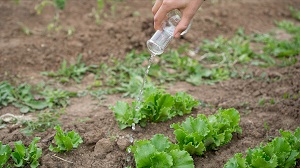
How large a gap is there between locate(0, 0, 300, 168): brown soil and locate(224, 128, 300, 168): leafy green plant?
0.30 metres

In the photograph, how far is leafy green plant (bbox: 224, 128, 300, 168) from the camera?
2.74 metres

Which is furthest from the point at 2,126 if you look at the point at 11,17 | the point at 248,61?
the point at 248,61

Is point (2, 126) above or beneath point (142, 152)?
beneath

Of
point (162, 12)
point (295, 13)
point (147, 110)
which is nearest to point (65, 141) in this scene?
point (147, 110)

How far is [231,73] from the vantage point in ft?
15.9

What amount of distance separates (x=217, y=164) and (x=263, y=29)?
12.4 ft

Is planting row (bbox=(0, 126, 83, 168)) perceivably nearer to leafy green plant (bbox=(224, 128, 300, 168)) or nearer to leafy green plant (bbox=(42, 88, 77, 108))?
leafy green plant (bbox=(42, 88, 77, 108))

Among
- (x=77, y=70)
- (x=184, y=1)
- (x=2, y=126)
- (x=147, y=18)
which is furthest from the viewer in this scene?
(x=147, y=18)

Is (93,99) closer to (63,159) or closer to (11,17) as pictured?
(63,159)

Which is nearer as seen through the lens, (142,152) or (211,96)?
(142,152)

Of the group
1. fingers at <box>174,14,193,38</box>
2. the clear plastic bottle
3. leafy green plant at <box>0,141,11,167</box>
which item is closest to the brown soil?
leafy green plant at <box>0,141,11,167</box>

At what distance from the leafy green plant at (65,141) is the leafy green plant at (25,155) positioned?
6.6 inches

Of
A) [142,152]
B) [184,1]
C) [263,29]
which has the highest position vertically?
[184,1]

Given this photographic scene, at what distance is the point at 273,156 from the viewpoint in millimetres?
2744
